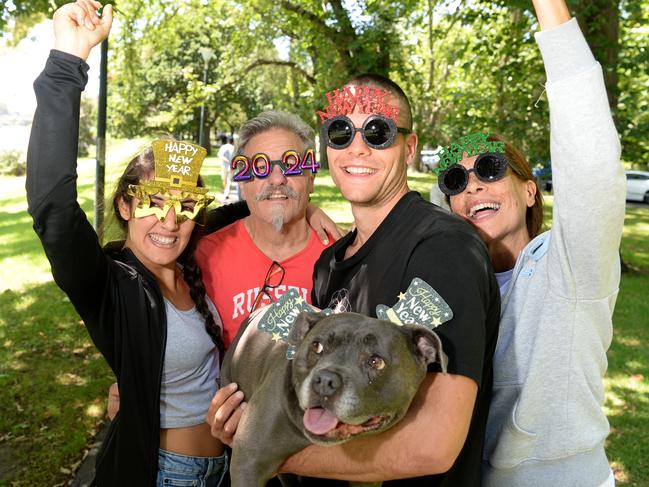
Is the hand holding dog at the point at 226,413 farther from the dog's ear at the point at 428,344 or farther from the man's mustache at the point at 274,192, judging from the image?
the man's mustache at the point at 274,192

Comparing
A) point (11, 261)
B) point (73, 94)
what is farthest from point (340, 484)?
point (11, 261)

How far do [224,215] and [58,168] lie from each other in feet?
7.27

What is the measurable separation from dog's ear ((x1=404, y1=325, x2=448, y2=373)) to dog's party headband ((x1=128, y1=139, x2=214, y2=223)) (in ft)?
5.71

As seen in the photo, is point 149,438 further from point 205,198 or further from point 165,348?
point 205,198

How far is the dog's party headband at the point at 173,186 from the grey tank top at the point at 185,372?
1.80 ft

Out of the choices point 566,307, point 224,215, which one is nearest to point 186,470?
point 224,215

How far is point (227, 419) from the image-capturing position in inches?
112

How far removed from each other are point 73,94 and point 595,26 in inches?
444

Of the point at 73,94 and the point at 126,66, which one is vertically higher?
the point at 126,66

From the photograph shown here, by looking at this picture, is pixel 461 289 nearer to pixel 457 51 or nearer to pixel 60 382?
pixel 60 382

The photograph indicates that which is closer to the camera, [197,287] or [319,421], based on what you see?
[319,421]

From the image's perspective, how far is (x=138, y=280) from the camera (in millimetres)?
3086

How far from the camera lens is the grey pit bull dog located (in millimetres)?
2123

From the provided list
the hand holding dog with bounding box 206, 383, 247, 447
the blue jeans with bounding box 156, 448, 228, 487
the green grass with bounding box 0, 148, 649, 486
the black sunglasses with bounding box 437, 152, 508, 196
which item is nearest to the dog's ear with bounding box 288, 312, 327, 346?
the hand holding dog with bounding box 206, 383, 247, 447
